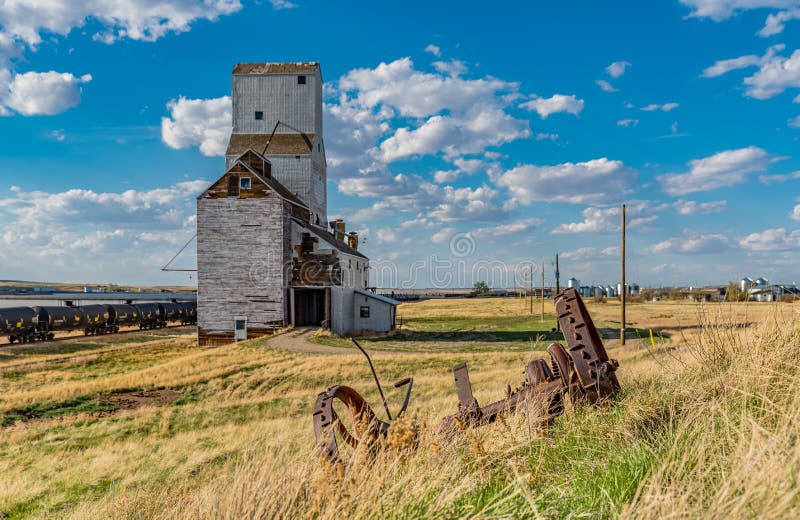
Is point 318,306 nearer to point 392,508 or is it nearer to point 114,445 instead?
point 114,445

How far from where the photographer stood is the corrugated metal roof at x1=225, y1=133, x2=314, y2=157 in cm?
4900

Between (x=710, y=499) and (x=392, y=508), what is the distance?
1.71 metres

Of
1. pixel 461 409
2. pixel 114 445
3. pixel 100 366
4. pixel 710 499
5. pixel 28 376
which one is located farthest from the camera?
pixel 100 366

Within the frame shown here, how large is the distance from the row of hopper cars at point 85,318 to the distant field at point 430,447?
19.4 m

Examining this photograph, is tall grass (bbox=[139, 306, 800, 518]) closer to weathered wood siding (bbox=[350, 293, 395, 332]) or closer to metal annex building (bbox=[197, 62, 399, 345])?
metal annex building (bbox=[197, 62, 399, 345])

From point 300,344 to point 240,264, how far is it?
936 cm

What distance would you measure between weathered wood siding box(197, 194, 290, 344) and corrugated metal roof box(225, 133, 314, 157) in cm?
1023

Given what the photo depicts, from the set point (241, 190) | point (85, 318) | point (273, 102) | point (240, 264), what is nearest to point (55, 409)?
point (240, 264)

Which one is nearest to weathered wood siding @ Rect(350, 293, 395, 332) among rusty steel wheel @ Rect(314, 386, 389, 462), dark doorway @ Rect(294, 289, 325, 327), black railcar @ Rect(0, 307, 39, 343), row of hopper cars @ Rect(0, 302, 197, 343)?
dark doorway @ Rect(294, 289, 325, 327)

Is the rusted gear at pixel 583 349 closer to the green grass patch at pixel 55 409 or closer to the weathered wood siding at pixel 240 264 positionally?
the green grass patch at pixel 55 409

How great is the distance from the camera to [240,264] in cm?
3956

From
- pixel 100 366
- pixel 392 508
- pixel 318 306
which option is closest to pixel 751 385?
pixel 392 508

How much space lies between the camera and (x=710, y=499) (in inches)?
115

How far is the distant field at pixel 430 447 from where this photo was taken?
10.6ft
